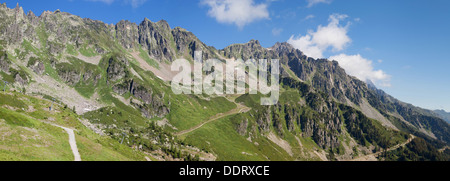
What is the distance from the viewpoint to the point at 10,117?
7400 centimetres

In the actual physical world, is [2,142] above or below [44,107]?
below

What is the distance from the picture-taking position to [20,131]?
62.3 m
